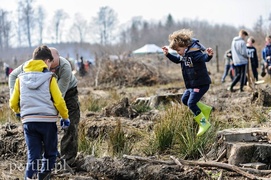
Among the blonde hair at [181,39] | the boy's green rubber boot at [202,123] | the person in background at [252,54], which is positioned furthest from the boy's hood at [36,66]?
the person in background at [252,54]

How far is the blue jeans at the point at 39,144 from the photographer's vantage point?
4996 mm

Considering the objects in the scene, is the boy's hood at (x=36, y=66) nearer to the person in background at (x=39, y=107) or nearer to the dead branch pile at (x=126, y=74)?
the person in background at (x=39, y=107)

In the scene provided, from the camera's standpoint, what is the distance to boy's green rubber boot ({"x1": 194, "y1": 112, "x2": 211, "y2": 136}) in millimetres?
6458

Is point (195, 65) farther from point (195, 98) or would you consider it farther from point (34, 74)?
point (34, 74)

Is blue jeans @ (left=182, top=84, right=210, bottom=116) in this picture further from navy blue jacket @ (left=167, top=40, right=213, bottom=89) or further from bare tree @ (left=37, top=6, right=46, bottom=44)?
bare tree @ (left=37, top=6, right=46, bottom=44)

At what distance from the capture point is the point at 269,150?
5.65 m

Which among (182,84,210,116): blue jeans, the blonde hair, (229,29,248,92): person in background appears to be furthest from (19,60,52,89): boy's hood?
(229,29,248,92): person in background

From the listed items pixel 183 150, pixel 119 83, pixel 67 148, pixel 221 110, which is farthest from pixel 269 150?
pixel 119 83

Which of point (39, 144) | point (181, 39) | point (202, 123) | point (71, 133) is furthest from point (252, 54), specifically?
point (39, 144)

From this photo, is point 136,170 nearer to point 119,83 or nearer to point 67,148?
point 67,148

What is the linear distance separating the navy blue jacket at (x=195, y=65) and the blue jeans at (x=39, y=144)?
7.99 ft

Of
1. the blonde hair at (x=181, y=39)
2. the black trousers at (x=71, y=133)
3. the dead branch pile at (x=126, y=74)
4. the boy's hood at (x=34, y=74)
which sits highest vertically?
the blonde hair at (x=181, y=39)

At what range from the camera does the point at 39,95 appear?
195 inches

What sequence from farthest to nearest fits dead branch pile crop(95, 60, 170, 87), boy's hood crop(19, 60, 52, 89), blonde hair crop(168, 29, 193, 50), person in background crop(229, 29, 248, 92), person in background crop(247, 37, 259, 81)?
dead branch pile crop(95, 60, 170, 87) < person in background crop(247, 37, 259, 81) < person in background crop(229, 29, 248, 92) < blonde hair crop(168, 29, 193, 50) < boy's hood crop(19, 60, 52, 89)
